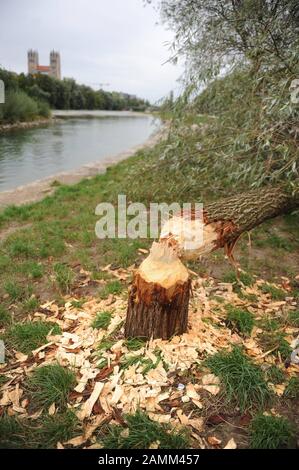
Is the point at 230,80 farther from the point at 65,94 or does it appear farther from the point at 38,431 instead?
the point at 65,94

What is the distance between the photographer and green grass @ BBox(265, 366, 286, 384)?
245 cm

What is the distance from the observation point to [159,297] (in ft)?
8.49

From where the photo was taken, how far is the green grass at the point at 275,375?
245cm

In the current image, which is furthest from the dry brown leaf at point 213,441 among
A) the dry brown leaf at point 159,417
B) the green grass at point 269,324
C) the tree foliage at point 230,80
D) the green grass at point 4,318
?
the tree foliage at point 230,80

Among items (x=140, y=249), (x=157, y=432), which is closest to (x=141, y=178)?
(x=140, y=249)

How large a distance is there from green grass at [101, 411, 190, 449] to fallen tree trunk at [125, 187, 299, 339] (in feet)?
2.45

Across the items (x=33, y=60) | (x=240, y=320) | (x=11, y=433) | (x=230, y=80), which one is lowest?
(x=11, y=433)

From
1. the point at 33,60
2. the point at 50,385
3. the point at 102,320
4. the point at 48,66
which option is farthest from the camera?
the point at 48,66

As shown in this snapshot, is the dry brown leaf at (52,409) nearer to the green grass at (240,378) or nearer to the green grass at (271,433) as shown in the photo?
the green grass at (240,378)

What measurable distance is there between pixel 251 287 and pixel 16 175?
Answer: 9.84m

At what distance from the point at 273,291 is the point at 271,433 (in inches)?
71.7

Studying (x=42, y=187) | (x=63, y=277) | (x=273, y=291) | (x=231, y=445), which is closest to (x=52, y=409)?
(x=231, y=445)

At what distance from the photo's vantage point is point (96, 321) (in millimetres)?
3014

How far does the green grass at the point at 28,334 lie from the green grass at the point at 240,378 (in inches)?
54.9
